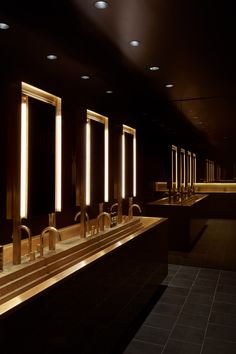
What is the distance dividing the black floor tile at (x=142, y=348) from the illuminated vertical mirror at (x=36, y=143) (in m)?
1.26

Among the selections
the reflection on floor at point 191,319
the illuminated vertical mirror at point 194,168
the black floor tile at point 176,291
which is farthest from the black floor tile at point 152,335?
the illuminated vertical mirror at point 194,168

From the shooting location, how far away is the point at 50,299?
5.25 ft

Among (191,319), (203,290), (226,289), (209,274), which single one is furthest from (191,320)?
(209,274)

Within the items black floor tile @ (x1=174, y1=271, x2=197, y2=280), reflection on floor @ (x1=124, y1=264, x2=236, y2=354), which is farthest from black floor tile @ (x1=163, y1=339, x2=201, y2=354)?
black floor tile @ (x1=174, y1=271, x2=197, y2=280)

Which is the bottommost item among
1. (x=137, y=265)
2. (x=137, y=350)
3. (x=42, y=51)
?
(x=137, y=350)

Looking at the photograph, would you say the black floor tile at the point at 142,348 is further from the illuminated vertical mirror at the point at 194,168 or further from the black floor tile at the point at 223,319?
the illuminated vertical mirror at the point at 194,168

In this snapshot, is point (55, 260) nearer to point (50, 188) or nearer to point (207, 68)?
point (50, 188)

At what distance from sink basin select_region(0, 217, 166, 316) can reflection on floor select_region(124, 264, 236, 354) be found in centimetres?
83

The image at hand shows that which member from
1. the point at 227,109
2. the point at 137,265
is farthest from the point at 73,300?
the point at 227,109

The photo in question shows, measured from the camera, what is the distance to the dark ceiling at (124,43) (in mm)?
1931

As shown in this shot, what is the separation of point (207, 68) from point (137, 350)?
261cm

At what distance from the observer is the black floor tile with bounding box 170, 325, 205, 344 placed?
2623mm

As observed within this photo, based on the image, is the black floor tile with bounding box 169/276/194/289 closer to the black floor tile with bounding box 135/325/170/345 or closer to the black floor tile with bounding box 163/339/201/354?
the black floor tile with bounding box 135/325/170/345

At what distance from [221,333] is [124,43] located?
2.57 meters
